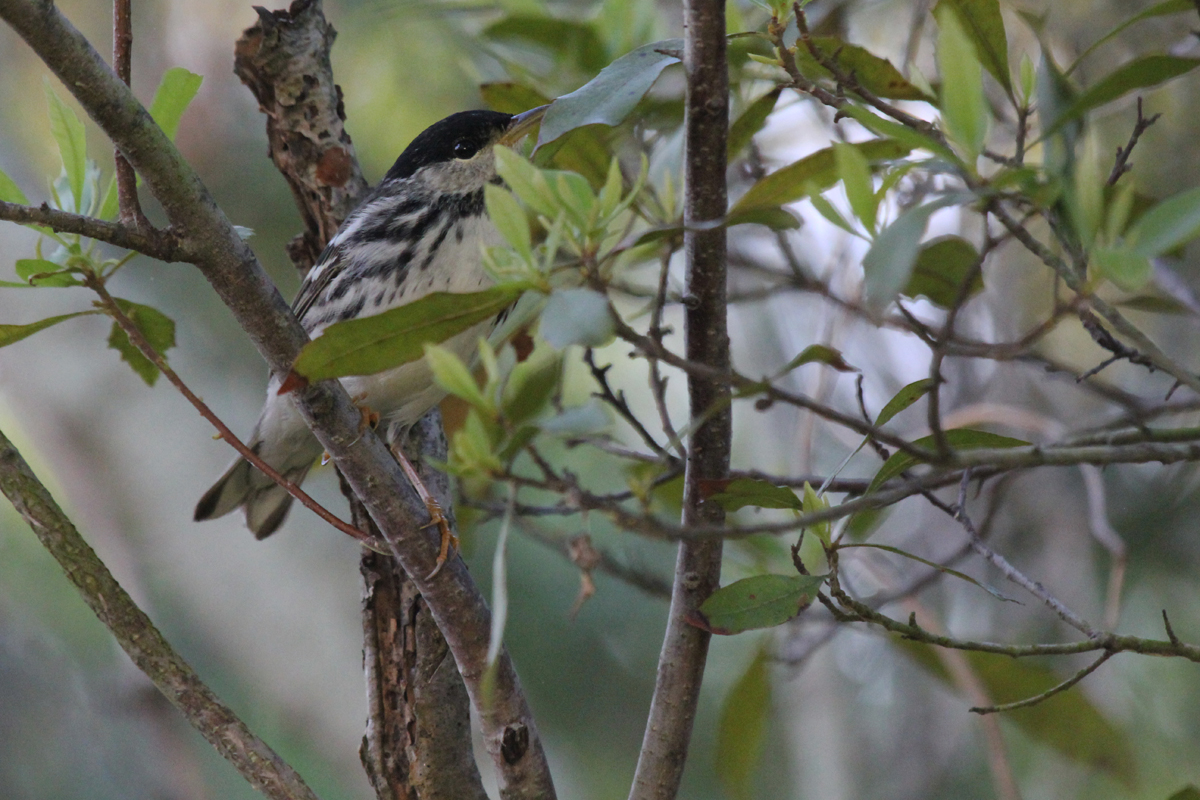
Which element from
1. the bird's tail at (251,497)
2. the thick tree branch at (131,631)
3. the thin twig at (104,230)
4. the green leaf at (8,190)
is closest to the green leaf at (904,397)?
the thin twig at (104,230)

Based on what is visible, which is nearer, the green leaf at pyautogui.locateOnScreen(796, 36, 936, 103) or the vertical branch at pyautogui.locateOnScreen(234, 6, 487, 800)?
the green leaf at pyautogui.locateOnScreen(796, 36, 936, 103)

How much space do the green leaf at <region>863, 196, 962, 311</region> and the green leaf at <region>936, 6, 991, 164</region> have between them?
0.08 metres

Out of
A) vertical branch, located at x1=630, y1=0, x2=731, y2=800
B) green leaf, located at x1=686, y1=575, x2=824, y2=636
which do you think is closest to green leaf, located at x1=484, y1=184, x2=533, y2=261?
vertical branch, located at x1=630, y1=0, x2=731, y2=800

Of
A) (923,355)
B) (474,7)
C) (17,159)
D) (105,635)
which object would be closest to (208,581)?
(105,635)

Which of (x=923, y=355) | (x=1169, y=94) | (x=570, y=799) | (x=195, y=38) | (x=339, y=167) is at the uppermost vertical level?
(x=195, y=38)

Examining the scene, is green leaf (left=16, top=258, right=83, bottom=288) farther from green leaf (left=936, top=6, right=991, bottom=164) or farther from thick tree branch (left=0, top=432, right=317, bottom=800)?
green leaf (left=936, top=6, right=991, bottom=164)

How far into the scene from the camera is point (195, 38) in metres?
5.44

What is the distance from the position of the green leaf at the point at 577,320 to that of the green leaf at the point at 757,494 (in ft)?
1.88

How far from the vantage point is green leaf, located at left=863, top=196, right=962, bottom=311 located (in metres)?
1.02

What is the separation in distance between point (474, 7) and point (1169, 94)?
116 inches

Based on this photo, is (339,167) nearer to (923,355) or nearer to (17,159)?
(923,355)

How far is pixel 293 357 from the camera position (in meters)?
1.73

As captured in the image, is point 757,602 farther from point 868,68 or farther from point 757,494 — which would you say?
point 868,68

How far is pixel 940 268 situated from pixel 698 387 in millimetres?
773
